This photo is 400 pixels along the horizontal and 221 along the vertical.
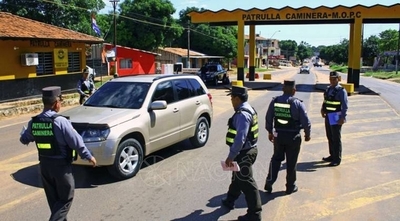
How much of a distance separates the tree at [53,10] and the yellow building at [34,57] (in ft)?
43.3

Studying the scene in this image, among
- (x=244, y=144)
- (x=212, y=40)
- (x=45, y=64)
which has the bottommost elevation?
(x=244, y=144)

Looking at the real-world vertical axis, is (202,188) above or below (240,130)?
below

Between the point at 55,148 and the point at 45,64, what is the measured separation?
16.7 meters

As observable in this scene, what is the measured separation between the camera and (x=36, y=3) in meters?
33.5

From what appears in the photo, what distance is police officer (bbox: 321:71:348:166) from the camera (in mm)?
7105

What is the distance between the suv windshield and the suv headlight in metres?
1.00

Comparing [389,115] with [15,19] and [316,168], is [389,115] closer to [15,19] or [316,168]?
[316,168]

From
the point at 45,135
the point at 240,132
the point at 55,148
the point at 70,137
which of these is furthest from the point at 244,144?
the point at 45,135

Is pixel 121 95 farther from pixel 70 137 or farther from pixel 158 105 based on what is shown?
pixel 70 137

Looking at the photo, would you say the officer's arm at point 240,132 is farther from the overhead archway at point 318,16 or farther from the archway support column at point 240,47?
the archway support column at point 240,47

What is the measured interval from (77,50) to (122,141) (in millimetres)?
16550

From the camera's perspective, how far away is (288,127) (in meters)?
5.56

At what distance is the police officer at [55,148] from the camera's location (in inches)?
154

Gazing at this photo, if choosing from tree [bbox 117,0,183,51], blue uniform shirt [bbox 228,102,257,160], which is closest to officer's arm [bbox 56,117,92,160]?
blue uniform shirt [bbox 228,102,257,160]
